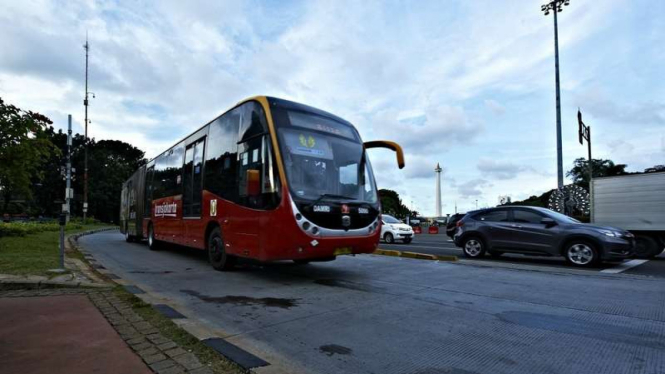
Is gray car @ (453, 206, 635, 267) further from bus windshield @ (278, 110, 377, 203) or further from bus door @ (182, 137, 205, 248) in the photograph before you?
bus door @ (182, 137, 205, 248)

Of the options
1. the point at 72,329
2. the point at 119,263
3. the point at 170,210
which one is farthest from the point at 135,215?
the point at 72,329

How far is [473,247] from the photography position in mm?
12469


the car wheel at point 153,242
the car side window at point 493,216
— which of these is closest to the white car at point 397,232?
the car side window at point 493,216

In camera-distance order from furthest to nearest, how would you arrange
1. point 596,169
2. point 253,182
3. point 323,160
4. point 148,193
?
1. point 596,169
2. point 148,193
3. point 323,160
4. point 253,182

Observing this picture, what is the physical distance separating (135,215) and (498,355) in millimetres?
16723

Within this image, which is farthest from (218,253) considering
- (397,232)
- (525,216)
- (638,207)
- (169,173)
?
(638,207)

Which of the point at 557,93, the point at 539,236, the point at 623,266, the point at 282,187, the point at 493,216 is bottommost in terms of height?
the point at 623,266

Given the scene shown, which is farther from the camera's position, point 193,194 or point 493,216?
point 493,216

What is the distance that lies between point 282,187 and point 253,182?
61 centimetres

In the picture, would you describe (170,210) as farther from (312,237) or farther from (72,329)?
(72,329)

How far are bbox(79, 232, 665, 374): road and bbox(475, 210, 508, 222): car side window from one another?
10.2 feet

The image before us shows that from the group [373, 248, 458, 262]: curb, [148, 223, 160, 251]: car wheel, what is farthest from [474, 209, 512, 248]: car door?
[148, 223, 160, 251]: car wheel

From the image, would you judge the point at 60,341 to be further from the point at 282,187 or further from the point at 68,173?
the point at 68,173

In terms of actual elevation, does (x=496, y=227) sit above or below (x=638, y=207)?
below
